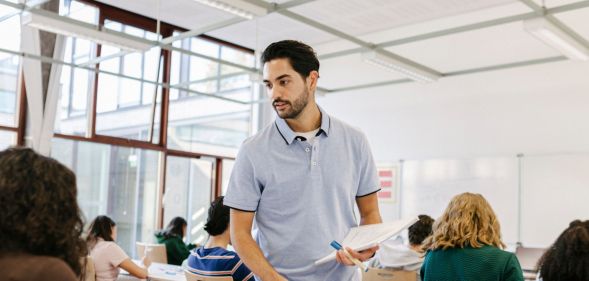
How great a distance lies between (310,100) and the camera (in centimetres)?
169

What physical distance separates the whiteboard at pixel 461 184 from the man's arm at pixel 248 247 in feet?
19.7

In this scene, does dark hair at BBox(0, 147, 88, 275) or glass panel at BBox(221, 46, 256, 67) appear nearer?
dark hair at BBox(0, 147, 88, 275)

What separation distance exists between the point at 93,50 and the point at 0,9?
3.55 ft

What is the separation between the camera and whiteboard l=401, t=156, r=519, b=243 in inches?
279

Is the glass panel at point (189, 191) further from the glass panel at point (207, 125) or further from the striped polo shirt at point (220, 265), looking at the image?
the striped polo shirt at point (220, 265)

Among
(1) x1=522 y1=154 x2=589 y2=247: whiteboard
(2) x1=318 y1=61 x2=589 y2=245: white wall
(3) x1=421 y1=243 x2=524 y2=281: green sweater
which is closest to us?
(3) x1=421 y1=243 x2=524 y2=281: green sweater

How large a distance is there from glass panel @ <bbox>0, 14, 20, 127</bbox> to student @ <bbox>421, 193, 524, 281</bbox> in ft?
18.5

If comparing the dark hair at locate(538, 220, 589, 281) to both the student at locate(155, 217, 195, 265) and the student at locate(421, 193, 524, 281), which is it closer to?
the student at locate(421, 193, 524, 281)

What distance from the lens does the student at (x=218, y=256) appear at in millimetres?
2814

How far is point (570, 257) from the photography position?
77.1 inches

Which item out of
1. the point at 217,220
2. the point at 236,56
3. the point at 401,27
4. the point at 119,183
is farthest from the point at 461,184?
the point at 217,220

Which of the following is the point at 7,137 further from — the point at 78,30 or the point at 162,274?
the point at 162,274

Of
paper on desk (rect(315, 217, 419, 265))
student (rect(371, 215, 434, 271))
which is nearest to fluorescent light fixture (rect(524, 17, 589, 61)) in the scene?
student (rect(371, 215, 434, 271))

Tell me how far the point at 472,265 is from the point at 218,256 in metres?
1.12
